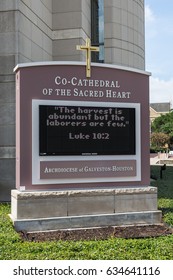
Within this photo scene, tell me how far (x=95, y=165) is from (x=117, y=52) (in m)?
13.5

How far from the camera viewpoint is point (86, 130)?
891 cm

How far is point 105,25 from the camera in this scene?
21375 mm

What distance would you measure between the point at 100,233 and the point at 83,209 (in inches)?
33.5

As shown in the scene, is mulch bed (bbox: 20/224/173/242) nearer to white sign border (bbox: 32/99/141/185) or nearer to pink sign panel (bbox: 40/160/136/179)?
white sign border (bbox: 32/99/141/185)

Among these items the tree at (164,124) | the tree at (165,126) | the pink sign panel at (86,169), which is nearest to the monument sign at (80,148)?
the pink sign panel at (86,169)

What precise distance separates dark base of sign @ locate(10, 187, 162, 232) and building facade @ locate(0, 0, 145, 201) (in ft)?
15.0

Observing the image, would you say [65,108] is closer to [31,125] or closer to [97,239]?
[31,125]

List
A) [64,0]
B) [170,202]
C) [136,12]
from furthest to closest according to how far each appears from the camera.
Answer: [136,12] < [64,0] < [170,202]

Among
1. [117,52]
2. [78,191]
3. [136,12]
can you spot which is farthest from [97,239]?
[136,12]

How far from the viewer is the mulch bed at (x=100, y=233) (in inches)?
305

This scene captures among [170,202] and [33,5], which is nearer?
[170,202]

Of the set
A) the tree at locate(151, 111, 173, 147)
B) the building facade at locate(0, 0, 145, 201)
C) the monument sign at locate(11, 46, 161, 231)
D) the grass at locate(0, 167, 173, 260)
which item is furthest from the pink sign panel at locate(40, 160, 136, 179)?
the tree at locate(151, 111, 173, 147)

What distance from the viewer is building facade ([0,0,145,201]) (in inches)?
514

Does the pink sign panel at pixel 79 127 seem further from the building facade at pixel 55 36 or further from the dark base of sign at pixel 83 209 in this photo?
the building facade at pixel 55 36
